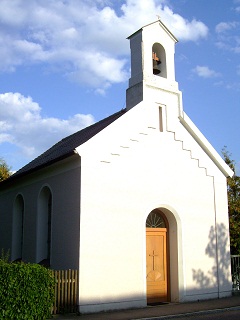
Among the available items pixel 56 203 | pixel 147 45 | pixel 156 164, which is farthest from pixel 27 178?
pixel 147 45

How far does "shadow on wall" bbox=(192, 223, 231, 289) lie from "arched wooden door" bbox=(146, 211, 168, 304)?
1269 millimetres

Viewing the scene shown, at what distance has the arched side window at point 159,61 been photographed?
53.9 feet

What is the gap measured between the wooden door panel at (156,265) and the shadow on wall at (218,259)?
4.17 ft

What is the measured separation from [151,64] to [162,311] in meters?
8.77

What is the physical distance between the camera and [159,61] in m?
16.6

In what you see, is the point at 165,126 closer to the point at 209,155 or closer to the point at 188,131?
the point at 188,131

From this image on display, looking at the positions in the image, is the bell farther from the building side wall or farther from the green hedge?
the green hedge

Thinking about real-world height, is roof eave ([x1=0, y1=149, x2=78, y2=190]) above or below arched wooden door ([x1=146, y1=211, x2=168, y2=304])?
above

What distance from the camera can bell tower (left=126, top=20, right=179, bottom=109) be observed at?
1540cm

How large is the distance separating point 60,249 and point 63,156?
3081 millimetres

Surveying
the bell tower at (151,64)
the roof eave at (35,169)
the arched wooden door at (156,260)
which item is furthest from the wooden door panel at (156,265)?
the bell tower at (151,64)

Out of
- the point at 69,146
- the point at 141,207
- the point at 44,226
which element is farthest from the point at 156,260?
the point at 69,146

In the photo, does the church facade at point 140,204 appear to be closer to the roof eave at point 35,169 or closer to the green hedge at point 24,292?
the roof eave at point 35,169

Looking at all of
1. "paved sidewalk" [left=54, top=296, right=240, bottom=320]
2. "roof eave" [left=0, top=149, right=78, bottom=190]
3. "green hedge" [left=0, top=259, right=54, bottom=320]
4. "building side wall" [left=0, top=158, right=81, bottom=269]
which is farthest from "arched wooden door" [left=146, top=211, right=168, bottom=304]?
"green hedge" [left=0, top=259, right=54, bottom=320]
